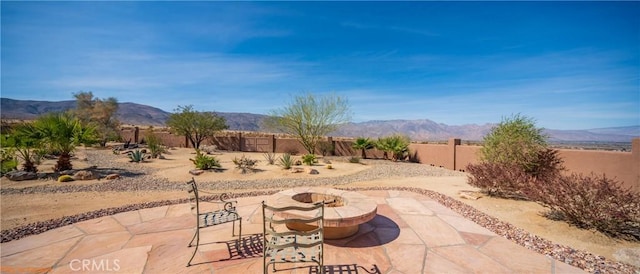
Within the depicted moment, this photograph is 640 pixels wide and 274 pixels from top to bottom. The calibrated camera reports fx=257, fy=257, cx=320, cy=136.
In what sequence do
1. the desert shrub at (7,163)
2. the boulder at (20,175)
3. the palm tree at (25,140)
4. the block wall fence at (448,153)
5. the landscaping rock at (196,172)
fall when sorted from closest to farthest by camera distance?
the block wall fence at (448,153) < the boulder at (20,175) < the desert shrub at (7,163) < the palm tree at (25,140) < the landscaping rock at (196,172)

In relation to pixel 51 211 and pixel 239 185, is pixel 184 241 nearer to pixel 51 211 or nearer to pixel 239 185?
pixel 51 211

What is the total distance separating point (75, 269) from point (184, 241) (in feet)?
3.73

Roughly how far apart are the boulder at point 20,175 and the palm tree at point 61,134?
32.3 inches

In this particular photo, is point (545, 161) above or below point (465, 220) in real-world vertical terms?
above

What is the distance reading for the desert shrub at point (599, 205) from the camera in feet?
13.1

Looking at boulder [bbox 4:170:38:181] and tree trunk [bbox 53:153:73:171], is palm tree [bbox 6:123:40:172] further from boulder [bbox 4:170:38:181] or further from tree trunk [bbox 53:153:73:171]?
tree trunk [bbox 53:153:73:171]

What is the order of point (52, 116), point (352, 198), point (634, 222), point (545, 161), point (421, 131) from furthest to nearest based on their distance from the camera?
point (421, 131) < point (52, 116) < point (545, 161) < point (352, 198) < point (634, 222)

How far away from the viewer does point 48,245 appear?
3.59 m

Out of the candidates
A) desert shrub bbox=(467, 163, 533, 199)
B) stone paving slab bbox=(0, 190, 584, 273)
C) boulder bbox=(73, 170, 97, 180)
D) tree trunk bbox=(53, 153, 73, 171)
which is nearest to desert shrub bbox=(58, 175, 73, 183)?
boulder bbox=(73, 170, 97, 180)

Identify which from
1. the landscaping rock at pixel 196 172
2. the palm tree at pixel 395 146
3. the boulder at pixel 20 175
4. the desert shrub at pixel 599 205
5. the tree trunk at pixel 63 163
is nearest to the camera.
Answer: the desert shrub at pixel 599 205

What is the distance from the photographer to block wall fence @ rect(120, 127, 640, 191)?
693 cm

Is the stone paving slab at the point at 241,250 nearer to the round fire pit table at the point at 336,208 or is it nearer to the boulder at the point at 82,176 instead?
the round fire pit table at the point at 336,208

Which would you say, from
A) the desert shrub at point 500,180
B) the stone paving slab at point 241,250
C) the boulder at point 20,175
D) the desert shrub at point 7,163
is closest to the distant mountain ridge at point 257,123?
the desert shrub at point 7,163

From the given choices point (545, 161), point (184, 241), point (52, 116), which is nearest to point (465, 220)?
point (184, 241)
